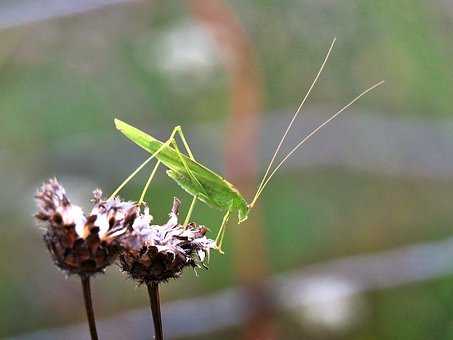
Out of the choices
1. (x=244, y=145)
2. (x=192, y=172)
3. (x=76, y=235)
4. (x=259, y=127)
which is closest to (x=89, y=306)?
(x=76, y=235)

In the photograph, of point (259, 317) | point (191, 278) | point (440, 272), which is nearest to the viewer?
point (259, 317)

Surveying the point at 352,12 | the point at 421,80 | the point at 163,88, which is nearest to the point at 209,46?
the point at 163,88

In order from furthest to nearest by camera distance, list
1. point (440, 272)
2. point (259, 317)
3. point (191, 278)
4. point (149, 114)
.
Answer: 1. point (149, 114)
2. point (191, 278)
3. point (440, 272)
4. point (259, 317)

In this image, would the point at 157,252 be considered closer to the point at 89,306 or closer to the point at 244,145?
the point at 89,306

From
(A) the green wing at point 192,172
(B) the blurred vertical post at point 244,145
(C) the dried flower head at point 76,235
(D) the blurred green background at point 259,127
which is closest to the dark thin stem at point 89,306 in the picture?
(C) the dried flower head at point 76,235

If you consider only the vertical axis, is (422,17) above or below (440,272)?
above

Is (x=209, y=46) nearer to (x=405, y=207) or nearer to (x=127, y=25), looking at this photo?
(x=127, y=25)

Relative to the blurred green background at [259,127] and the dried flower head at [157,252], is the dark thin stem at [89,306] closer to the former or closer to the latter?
the dried flower head at [157,252]

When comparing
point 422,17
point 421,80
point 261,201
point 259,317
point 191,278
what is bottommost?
point 259,317
